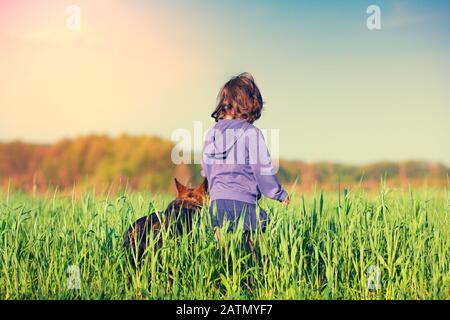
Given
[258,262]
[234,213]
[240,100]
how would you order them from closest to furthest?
[258,262] < [234,213] < [240,100]

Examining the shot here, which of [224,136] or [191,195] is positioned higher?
[224,136]

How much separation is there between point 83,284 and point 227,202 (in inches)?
50.6

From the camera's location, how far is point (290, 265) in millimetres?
4559

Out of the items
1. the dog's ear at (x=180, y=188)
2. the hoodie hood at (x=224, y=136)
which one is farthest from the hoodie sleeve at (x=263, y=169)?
the dog's ear at (x=180, y=188)

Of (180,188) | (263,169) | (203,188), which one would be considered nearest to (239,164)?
(263,169)

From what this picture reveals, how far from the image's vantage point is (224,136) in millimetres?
4793

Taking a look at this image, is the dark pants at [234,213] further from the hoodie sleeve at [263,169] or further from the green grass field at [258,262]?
the hoodie sleeve at [263,169]

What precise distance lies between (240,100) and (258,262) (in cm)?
130

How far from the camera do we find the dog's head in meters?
4.79

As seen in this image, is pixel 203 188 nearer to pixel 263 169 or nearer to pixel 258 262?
pixel 263 169

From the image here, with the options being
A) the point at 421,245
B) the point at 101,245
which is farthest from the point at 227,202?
the point at 421,245

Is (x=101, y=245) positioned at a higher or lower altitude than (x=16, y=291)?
higher

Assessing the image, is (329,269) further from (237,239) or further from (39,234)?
(39,234)
